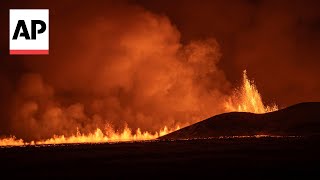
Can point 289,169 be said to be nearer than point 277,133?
Yes

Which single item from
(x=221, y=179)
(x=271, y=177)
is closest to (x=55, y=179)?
(x=221, y=179)

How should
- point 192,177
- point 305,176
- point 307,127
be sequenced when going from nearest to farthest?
point 305,176 → point 192,177 → point 307,127

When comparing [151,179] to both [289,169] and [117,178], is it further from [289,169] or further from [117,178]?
[289,169]

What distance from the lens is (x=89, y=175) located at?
53188 mm

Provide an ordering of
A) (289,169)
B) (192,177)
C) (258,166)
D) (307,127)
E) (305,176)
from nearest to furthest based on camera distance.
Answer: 1. (305,176)
2. (192,177)
3. (289,169)
4. (258,166)
5. (307,127)

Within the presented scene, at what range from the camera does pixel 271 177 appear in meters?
44.7

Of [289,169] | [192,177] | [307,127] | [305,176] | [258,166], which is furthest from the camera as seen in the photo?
[307,127]

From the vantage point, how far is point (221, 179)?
44156mm

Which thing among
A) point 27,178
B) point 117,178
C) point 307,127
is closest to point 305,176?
point 117,178

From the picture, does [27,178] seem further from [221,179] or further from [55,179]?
[221,179]

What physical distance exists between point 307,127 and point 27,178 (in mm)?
157613

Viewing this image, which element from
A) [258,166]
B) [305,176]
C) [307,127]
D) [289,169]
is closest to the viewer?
[305,176]

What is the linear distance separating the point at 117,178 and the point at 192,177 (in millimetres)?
7474

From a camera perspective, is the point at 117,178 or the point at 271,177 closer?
the point at 271,177
